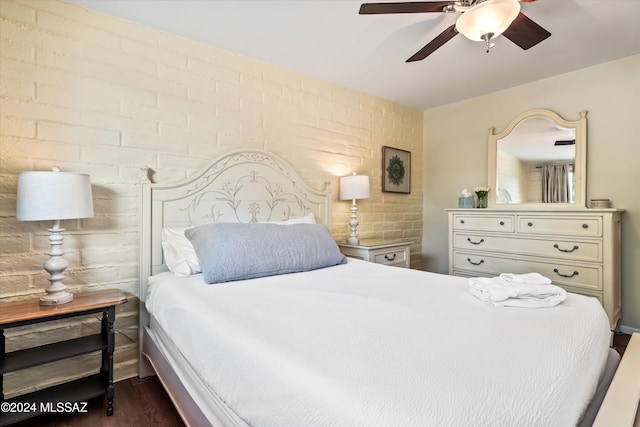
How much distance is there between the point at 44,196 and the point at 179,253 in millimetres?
692

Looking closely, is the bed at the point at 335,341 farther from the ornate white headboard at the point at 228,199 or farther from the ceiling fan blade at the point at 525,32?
the ceiling fan blade at the point at 525,32

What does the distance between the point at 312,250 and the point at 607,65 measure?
300cm

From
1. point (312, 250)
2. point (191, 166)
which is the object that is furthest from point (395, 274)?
point (191, 166)

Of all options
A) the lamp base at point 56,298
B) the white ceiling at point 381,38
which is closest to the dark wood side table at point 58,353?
the lamp base at point 56,298

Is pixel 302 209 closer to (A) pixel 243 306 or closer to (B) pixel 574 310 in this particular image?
(A) pixel 243 306

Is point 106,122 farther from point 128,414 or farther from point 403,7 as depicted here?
point 403,7

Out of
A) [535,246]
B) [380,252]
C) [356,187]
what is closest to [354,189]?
[356,187]

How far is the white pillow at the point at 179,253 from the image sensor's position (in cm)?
183

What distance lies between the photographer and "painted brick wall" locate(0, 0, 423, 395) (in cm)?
169

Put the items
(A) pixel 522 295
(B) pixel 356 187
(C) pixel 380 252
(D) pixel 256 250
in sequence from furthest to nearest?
(B) pixel 356 187, (C) pixel 380 252, (D) pixel 256 250, (A) pixel 522 295

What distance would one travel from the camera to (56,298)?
1.56 metres

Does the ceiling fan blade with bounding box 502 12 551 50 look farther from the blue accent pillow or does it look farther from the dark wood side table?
the dark wood side table

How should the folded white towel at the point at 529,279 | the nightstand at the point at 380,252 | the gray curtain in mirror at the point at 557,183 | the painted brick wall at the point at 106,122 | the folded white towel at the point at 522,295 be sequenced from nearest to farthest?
1. the folded white towel at the point at 522,295
2. the folded white towel at the point at 529,279
3. the painted brick wall at the point at 106,122
4. the nightstand at the point at 380,252
5. the gray curtain in mirror at the point at 557,183

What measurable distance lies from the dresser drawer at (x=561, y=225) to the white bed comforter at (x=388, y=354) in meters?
1.44
